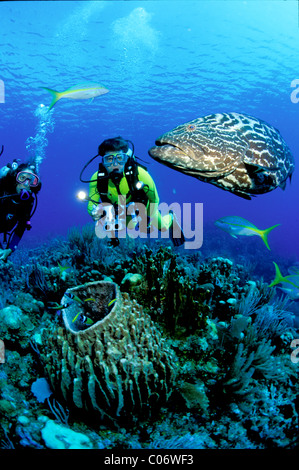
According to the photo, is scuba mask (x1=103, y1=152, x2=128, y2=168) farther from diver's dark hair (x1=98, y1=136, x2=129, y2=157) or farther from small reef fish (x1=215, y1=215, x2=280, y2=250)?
small reef fish (x1=215, y1=215, x2=280, y2=250)

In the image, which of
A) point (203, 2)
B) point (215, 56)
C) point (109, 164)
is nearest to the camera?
point (109, 164)

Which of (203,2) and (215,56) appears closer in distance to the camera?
(203,2)

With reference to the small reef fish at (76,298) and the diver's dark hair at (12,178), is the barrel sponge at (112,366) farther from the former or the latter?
the diver's dark hair at (12,178)

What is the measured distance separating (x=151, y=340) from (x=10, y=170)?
5.71m

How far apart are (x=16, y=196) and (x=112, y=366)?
5.28 m

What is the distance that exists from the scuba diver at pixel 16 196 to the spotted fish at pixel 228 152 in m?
4.47

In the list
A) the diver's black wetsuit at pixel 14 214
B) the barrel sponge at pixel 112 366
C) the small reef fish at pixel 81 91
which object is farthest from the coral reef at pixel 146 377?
the small reef fish at pixel 81 91

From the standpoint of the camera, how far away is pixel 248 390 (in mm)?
2832

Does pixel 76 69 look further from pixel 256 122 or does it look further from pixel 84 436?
pixel 84 436

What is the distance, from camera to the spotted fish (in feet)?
9.60

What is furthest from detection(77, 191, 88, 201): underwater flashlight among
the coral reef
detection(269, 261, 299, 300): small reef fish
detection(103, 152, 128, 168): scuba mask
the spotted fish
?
detection(269, 261, 299, 300): small reef fish

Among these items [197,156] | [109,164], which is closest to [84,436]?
[197,156]

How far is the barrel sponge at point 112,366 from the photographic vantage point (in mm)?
2576

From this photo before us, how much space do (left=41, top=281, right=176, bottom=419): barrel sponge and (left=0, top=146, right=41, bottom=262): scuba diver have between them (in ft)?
13.3
